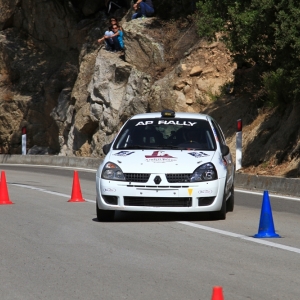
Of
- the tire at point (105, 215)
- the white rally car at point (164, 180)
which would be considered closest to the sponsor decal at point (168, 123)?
the white rally car at point (164, 180)

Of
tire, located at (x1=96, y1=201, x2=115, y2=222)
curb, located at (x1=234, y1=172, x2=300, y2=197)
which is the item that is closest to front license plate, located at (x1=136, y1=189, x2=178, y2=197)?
tire, located at (x1=96, y1=201, x2=115, y2=222)

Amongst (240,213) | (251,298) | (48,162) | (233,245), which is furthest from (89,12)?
(251,298)

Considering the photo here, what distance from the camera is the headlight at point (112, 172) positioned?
11.9m

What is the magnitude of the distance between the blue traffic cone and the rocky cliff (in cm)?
1118

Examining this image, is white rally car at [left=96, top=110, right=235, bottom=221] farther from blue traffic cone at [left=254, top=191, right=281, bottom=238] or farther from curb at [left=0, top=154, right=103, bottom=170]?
curb at [left=0, top=154, right=103, bottom=170]

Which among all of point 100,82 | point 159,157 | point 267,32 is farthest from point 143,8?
point 159,157

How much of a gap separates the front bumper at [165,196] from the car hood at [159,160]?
9.0 inches

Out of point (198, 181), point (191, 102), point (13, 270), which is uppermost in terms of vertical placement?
point (191, 102)

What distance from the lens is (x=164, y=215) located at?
43.1 feet

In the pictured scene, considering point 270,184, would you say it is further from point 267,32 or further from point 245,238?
point 245,238

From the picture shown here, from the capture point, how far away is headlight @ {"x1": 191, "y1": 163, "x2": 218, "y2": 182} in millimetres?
11797

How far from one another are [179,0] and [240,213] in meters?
22.6

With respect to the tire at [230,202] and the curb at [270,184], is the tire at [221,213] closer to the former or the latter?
the tire at [230,202]

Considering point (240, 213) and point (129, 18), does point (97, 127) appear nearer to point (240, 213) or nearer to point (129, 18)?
point (129, 18)
